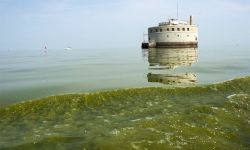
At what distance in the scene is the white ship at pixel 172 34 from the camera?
325 feet

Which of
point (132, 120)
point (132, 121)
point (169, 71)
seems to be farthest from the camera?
point (169, 71)

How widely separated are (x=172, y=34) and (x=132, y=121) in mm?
88054

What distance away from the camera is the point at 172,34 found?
98812mm

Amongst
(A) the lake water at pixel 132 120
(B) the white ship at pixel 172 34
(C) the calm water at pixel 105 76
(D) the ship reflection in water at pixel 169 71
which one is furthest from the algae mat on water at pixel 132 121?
(B) the white ship at pixel 172 34

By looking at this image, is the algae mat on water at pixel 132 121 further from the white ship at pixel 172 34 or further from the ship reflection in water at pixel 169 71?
the white ship at pixel 172 34

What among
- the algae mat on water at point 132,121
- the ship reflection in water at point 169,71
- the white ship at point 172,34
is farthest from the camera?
the white ship at point 172,34

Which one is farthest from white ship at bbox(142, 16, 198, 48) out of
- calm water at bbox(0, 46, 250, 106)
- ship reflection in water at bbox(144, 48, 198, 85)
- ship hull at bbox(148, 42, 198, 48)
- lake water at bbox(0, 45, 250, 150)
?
lake water at bbox(0, 45, 250, 150)

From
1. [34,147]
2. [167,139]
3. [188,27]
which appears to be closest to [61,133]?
[34,147]

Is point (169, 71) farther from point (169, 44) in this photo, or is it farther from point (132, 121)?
point (169, 44)

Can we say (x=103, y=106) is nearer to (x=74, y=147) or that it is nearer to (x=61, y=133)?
(x=61, y=133)

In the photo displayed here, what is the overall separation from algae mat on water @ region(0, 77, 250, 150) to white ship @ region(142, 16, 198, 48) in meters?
80.1

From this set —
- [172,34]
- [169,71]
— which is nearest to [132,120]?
[169,71]

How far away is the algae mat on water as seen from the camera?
10.7 metres

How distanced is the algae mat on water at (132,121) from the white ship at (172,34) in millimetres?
80072
